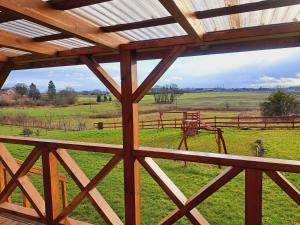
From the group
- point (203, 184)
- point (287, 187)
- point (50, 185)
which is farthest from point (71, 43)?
point (203, 184)

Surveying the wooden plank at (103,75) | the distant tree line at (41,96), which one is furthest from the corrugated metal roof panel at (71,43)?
the distant tree line at (41,96)

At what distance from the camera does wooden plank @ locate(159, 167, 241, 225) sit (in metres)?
2.02

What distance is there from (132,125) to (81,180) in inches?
32.3

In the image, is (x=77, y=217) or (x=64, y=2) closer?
(x=64, y=2)

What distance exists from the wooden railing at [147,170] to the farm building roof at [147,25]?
2.91 ft

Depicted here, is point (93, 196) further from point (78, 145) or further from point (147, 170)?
point (147, 170)

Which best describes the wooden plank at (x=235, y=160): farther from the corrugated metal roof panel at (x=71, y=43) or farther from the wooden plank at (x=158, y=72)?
the corrugated metal roof panel at (x=71, y=43)

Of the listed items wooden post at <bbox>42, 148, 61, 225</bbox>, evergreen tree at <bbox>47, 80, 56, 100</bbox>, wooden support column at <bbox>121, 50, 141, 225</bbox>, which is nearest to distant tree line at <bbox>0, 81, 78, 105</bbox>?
evergreen tree at <bbox>47, 80, 56, 100</bbox>

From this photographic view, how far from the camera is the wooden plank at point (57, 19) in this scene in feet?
4.26

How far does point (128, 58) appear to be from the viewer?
2381 mm

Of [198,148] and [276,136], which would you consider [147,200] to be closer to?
[198,148]

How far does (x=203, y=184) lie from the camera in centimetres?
729

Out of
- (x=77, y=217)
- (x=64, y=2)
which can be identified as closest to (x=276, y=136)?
(x=77, y=217)

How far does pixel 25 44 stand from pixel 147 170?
4.99 feet
